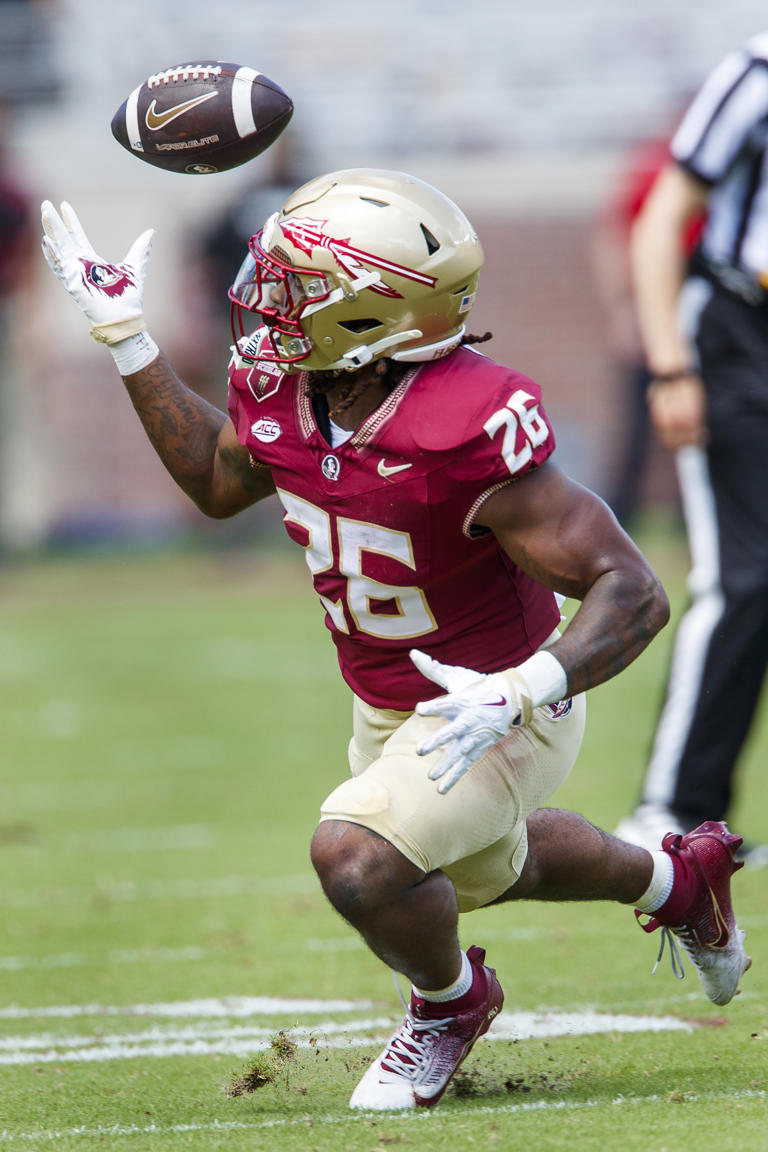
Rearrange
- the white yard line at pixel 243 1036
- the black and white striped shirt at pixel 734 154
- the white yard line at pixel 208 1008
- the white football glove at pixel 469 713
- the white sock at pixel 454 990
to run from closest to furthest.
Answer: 1. the white football glove at pixel 469 713
2. the white sock at pixel 454 990
3. the white yard line at pixel 243 1036
4. the white yard line at pixel 208 1008
5. the black and white striped shirt at pixel 734 154

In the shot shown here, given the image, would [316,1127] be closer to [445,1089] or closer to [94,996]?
[445,1089]

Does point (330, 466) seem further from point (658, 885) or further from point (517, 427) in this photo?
point (658, 885)

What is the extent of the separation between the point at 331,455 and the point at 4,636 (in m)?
7.27

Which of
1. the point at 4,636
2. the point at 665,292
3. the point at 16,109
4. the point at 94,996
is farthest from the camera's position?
the point at 16,109

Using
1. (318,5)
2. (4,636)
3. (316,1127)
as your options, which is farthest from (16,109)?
(316,1127)

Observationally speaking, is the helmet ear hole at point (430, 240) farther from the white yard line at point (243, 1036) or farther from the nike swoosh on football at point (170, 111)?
the white yard line at point (243, 1036)

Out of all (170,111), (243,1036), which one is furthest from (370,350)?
(243,1036)

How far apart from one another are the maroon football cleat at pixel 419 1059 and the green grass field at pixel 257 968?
0.06m

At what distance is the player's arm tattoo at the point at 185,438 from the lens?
3.33 meters

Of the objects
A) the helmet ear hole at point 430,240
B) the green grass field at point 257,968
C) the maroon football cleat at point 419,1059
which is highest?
the helmet ear hole at point 430,240

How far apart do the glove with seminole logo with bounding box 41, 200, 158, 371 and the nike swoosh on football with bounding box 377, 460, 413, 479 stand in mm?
645

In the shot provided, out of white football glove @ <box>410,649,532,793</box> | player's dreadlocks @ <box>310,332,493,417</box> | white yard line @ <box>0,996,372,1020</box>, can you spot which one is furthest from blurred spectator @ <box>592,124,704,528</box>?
white football glove @ <box>410,649,532,793</box>

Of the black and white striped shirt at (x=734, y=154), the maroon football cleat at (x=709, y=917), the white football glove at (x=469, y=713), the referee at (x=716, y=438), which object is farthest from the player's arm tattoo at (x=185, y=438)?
the black and white striped shirt at (x=734, y=154)

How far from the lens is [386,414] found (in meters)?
2.95
